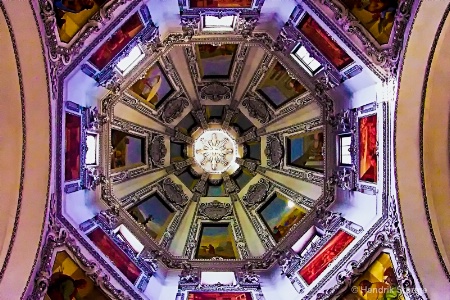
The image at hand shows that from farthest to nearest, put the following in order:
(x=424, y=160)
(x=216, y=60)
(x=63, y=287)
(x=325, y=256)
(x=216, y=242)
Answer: (x=216, y=242) < (x=216, y=60) < (x=325, y=256) < (x=63, y=287) < (x=424, y=160)

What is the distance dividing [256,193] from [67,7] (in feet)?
33.7

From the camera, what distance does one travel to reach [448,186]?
34.3 ft

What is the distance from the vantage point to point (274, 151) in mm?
17625

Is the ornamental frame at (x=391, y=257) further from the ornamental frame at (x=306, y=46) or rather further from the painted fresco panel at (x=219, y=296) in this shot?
the ornamental frame at (x=306, y=46)

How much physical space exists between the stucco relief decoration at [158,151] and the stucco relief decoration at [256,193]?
3.63 meters

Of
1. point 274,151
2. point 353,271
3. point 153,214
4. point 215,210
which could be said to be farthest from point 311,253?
point 153,214

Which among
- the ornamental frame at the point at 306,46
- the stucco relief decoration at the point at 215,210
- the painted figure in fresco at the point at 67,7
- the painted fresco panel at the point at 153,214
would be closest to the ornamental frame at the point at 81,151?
the painted figure in fresco at the point at 67,7

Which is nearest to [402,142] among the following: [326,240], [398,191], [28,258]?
[398,191]

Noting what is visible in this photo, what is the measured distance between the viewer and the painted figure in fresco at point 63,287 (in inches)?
437

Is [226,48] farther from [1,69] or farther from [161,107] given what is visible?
[1,69]

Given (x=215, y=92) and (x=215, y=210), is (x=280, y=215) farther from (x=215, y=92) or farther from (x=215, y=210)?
(x=215, y=92)

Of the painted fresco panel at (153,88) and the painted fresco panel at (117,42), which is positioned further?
the painted fresco panel at (153,88)

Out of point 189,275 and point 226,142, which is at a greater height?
point 226,142

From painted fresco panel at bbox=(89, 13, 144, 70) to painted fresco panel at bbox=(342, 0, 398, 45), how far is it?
17.6ft
